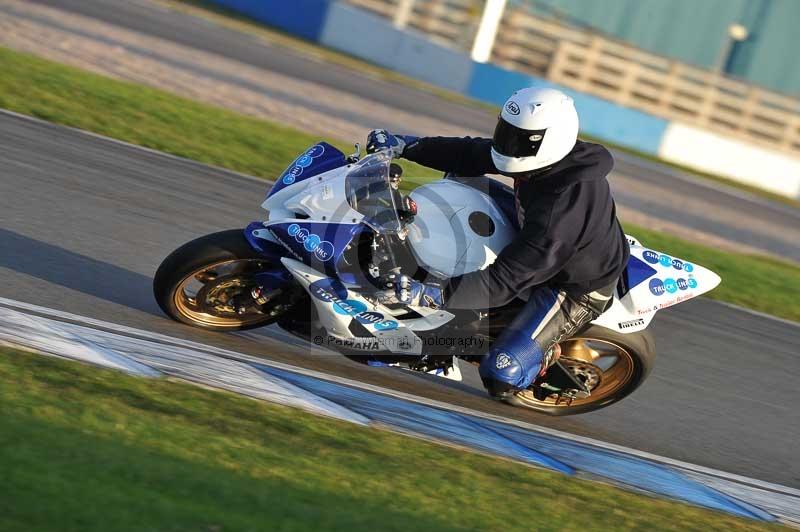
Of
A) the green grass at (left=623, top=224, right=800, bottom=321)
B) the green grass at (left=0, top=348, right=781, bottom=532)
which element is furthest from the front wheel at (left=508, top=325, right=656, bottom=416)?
the green grass at (left=623, top=224, right=800, bottom=321)

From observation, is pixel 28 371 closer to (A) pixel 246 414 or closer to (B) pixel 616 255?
(A) pixel 246 414

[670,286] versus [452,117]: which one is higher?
[670,286]

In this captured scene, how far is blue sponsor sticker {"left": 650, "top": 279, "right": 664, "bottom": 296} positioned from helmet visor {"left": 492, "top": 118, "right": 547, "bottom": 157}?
1.13 metres

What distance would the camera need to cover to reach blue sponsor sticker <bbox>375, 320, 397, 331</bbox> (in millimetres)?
5590

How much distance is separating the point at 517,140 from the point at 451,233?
0.57m

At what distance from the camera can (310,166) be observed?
565cm

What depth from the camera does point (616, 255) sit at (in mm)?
5758

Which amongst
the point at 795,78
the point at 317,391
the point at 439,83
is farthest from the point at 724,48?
the point at 317,391

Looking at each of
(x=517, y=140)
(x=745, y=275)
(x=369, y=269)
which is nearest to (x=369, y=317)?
(x=369, y=269)

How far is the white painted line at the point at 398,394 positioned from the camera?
555 centimetres

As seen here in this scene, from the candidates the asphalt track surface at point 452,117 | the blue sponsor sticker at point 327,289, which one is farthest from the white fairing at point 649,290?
the asphalt track surface at point 452,117

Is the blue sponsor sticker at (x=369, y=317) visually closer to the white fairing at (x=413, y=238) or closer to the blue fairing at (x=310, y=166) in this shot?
the white fairing at (x=413, y=238)

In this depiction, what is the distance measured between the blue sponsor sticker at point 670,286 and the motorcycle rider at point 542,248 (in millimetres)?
315

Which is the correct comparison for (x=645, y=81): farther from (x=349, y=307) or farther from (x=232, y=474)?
(x=232, y=474)
